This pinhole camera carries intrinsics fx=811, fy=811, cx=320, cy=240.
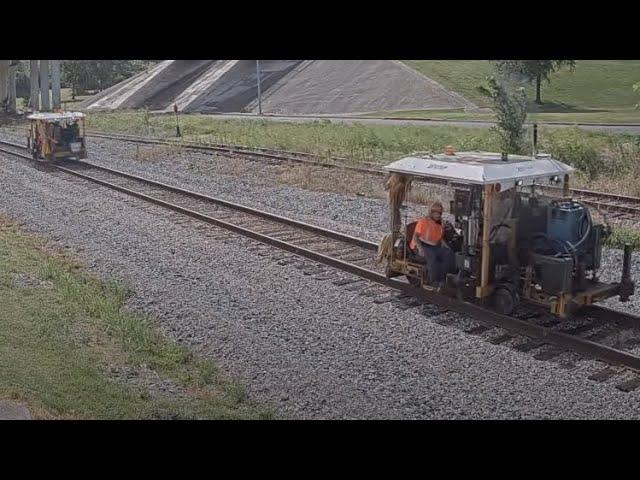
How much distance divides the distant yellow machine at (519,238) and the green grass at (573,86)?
33.8m

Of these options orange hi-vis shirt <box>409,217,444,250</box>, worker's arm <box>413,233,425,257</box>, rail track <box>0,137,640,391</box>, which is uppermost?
orange hi-vis shirt <box>409,217,444,250</box>

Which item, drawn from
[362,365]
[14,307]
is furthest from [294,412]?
[14,307]

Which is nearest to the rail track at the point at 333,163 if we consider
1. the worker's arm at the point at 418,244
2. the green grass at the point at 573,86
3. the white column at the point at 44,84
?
the worker's arm at the point at 418,244

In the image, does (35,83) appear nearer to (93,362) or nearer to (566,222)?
(93,362)

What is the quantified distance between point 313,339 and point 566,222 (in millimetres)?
3334

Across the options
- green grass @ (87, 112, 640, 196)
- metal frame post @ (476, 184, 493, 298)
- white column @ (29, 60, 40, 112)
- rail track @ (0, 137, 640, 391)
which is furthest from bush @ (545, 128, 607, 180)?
white column @ (29, 60, 40, 112)

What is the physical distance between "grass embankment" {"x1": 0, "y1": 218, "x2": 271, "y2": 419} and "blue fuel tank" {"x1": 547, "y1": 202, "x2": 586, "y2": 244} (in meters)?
4.31

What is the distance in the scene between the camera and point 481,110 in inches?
1916

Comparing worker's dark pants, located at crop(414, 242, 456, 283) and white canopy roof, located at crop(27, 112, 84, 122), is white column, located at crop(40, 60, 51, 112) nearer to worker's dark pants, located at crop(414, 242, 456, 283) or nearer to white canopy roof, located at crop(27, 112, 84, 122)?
white canopy roof, located at crop(27, 112, 84, 122)

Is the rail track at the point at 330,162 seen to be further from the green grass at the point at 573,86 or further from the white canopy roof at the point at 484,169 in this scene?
the green grass at the point at 573,86

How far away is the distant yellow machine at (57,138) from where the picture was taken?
84.8ft

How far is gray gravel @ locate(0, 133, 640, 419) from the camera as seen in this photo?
7.67m

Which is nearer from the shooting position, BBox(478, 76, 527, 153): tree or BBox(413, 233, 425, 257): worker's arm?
BBox(413, 233, 425, 257): worker's arm

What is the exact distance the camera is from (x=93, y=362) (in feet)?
29.3
